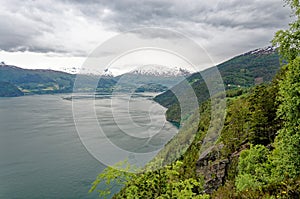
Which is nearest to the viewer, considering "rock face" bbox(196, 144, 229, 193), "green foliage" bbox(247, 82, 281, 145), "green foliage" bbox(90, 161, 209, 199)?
"green foliage" bbox(90, 161, 209, 199)

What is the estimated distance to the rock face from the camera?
25406mm

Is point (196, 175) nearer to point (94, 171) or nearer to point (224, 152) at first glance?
point (224, 152)

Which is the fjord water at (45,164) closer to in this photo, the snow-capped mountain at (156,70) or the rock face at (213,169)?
the rock face at (213,169)

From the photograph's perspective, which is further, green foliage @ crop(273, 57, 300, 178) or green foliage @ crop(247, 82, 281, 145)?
green foliage @ crop(247, 82, 281, 145)

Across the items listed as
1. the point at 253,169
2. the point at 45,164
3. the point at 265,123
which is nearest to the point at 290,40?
the point at 253,169

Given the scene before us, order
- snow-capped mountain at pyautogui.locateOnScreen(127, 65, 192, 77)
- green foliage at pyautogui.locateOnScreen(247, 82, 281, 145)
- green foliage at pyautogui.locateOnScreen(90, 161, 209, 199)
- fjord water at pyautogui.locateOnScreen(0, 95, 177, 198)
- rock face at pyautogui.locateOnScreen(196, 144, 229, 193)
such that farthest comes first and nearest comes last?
fjord water at pyautogui.locateOnScreen(0, 95, 177, 198)
rock face at pyautogui.locateOnScreen(196, 144, 229, 193)
green foliage at pyautogui.locateOnScreen(247, 82, 281, 145)
snow-capped mountain at pyautogui.locateOnScreen(127, 65, 192, 77)
green foliage at pyautogui.locateOnScreen(90, 161, 209, 199)

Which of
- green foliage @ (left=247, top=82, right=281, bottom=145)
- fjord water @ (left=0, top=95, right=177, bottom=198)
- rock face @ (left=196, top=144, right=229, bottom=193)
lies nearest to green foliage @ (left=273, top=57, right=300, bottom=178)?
fjord water @ (left=0, top=95, right=177, bottom=198)

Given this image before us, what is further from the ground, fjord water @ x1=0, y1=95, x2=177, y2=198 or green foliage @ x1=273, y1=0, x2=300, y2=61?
green foliage @ x1=273, y1=0, x2=300, y2=61

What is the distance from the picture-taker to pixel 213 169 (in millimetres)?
26703

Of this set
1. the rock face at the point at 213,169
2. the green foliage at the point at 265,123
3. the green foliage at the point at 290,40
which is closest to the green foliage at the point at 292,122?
the green foliage at the point at 290,40

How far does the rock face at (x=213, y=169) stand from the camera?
83.4ft

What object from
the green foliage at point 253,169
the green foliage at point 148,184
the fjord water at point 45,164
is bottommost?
the fjord water at point 45,164

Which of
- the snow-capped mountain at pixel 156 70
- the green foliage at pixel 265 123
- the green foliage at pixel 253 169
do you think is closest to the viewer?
the snow-capped mountain at pixel 156 70

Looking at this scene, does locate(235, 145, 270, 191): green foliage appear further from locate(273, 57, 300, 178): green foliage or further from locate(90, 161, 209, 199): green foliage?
locate(90, 161, 209, 199): green foliage
